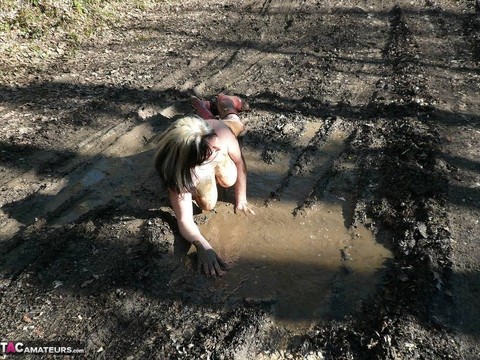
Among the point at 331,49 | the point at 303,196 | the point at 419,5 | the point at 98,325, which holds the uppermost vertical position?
the point at 419,5

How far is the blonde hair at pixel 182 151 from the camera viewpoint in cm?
272

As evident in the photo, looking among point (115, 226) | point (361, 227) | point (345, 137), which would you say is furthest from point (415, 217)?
point (115, 226)

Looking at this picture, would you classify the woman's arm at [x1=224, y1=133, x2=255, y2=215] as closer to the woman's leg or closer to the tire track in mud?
the woman's leg

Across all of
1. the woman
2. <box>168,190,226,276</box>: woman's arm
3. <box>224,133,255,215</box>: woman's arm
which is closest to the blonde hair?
the woman

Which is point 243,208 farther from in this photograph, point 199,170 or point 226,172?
point 199,170

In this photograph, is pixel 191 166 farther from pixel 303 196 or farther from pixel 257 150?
pixel 257 150

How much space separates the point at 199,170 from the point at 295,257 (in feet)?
3.38

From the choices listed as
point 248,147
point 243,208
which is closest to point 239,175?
point 243,208

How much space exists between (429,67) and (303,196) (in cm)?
326

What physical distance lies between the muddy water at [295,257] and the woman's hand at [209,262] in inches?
2.8

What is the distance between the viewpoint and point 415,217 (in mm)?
3488

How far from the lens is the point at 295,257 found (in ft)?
10.8

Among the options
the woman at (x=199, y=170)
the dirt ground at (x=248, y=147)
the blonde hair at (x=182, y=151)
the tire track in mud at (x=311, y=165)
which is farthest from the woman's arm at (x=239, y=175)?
the blonde hair at (x=182, y=151)

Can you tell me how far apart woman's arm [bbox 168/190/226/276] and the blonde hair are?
276mm
